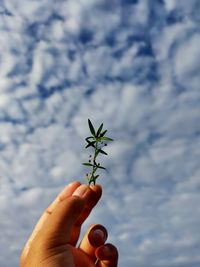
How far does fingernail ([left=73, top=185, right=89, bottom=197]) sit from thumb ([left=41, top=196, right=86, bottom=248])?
34 cm

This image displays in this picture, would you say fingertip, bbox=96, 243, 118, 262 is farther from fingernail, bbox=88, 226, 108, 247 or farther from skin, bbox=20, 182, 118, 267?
fingernail, bbox=88, 226, 108, 247

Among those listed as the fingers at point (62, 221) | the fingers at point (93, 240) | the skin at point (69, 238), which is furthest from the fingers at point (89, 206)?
the fingers at point (93, 240)

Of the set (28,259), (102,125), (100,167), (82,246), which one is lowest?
(28,259)

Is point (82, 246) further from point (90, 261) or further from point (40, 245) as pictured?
point (40, 245)

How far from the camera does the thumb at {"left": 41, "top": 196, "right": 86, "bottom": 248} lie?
18.7ft

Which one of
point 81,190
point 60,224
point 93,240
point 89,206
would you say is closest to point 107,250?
point 93,240

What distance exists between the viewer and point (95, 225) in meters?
7.51

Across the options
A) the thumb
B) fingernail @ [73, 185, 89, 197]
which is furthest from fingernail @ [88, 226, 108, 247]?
the thumb

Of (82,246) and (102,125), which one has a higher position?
(102,125)

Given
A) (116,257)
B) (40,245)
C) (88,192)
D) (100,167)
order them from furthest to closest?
(116,257), (100,167), (88,192), (40,245)

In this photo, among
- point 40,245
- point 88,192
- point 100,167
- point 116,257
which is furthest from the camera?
point 116,257

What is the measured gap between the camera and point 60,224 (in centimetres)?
570

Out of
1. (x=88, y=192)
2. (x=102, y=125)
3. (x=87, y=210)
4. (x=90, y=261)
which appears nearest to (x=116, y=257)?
(x=90, y=261)

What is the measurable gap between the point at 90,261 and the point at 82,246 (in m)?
0.40
